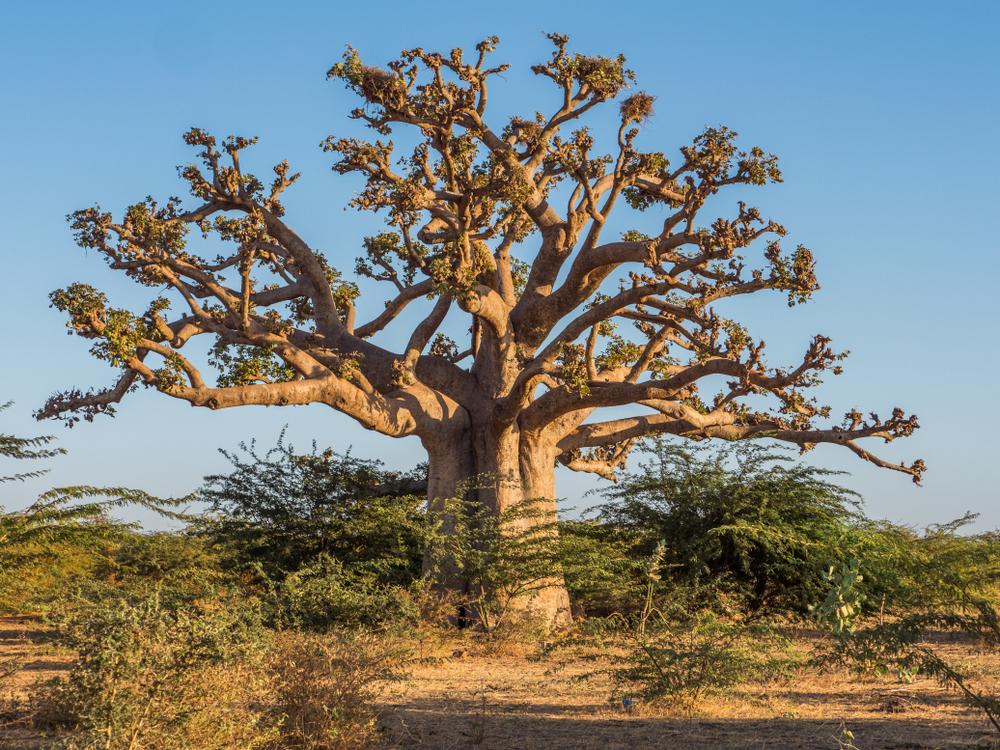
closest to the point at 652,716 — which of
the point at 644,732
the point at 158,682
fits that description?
the point at 644,732

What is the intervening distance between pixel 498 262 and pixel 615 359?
2.66 metres

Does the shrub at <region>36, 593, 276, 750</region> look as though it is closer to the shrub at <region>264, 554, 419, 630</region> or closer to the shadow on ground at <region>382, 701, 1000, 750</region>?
the shadow on ground at <region>382, 701, 1000, 750</region>

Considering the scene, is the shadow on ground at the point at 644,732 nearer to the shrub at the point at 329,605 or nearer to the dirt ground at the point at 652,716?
the dirt ground at the point at 652,716

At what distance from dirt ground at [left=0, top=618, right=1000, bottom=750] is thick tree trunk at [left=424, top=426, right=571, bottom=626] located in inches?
163

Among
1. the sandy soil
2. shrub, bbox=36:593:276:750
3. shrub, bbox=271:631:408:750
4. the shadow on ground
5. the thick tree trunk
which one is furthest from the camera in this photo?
the thick tree trunk

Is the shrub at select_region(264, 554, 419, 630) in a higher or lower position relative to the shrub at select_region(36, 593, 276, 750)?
higher

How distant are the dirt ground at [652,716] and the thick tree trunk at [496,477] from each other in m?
4.14

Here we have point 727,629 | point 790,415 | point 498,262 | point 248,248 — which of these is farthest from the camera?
point 498,262

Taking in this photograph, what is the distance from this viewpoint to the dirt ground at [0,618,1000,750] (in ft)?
23.9

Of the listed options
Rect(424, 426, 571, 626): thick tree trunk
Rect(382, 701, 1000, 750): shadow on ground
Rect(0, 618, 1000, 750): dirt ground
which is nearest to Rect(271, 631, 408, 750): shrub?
Rect(0, 618, 1000, 750): dirt ground

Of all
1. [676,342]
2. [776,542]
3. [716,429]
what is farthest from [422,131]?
[776,542]

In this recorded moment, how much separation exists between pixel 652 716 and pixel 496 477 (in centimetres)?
728

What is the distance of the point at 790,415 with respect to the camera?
15.9 meters

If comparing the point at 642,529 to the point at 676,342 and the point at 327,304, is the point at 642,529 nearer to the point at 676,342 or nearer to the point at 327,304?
the point at 676,342
